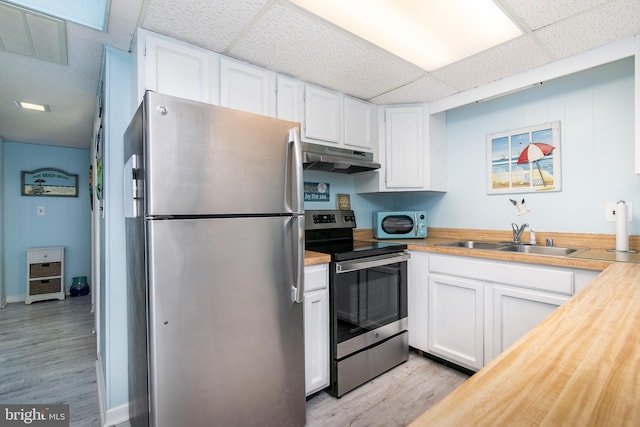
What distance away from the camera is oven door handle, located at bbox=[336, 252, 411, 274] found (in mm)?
1904

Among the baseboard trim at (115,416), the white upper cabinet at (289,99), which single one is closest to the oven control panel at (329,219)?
the white upper cabinet at (289,99)

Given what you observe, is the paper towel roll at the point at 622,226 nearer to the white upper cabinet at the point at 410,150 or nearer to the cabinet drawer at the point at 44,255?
the white upper cabinet at the point at 410,150

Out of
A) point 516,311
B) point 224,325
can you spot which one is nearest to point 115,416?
point 224,325

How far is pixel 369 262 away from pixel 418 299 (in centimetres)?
64

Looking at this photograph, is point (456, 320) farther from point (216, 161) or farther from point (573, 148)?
point (216, 161)

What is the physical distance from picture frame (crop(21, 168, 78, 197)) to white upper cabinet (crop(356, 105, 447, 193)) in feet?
15.6

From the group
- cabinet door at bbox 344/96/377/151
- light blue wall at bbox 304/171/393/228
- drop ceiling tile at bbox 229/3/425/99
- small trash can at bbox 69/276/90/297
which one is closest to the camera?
drop ceiling tile at bbox 229/3/425/99

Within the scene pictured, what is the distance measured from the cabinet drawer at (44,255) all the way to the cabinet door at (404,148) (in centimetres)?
488

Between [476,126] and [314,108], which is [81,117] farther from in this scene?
[476,126]

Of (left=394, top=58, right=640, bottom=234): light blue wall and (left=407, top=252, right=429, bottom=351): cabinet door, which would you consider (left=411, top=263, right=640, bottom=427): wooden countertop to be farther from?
(left=394, top=58, right=640, bottom=234): light blue wall

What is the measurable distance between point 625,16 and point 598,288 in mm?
1499

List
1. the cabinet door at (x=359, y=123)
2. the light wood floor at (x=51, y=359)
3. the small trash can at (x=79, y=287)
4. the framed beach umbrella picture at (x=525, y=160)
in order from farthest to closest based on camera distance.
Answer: the small trash can at (x=79, y=287) → the cabinet door at (x=359, y=123) → the framed beach umbrella picture at (x=525, y=160) → the light wood floor at (x=51, y=359)

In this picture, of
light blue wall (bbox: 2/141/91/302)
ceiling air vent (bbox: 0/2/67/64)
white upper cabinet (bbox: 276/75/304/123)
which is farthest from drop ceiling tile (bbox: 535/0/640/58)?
light blue wall (bbox: 2/141/91/302)

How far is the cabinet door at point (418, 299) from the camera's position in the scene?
2.34 meters
